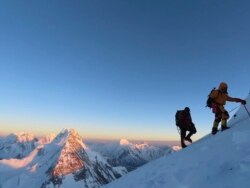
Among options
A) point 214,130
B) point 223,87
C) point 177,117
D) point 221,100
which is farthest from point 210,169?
point 177,117

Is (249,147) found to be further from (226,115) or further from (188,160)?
(226,115)

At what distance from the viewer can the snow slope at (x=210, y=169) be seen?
10.3m

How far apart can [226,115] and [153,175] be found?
5596 mm

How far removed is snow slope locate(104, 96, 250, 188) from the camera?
10.3 meters

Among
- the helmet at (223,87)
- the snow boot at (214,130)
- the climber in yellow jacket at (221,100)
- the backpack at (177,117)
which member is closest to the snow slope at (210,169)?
the climber in yellow jacket at (221,100)

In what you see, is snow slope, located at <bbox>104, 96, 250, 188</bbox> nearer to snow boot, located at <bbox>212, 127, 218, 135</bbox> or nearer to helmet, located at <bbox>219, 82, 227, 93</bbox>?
helmet, located at <bbox>219, 82, 227, 93</bbox>

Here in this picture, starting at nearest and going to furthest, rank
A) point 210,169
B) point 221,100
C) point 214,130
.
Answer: point 210,169
point 221,100
point 214,130

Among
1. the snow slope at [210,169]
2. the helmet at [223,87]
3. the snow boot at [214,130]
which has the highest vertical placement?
the helmet at [223,87]

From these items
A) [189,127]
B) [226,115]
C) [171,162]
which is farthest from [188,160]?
[189,127]

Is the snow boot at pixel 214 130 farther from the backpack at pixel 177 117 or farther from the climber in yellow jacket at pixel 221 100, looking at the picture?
the backpack at pixel 177 117

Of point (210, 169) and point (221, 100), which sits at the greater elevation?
point (221, 100)

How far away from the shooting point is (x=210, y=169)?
1151 cm

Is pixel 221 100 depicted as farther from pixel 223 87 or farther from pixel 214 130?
pixel 214 130

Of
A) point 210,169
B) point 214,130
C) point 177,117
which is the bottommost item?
point 210,169
